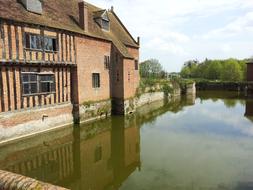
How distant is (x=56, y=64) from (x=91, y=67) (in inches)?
128

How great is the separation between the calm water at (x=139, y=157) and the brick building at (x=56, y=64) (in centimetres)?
175

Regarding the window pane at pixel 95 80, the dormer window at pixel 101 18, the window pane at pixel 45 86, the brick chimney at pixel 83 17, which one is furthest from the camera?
the dormer window at pixel 101 18

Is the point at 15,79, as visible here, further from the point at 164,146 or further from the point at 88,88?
the point at 164,146

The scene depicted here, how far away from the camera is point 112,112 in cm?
1805

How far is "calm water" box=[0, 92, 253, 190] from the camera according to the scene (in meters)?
7.11

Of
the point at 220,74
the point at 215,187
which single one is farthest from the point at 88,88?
the point at 220,74

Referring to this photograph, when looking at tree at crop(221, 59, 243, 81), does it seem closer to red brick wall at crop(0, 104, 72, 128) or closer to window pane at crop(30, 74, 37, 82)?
red brick wall at crop(0, 104, 72, 128)

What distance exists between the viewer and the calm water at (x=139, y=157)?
711 centimetres

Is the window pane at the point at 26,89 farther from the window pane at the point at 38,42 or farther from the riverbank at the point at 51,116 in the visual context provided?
the window pane at the point at 38,42

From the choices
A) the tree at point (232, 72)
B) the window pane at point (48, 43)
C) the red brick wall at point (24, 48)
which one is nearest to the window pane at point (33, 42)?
the red brick wall at point (24, 48)

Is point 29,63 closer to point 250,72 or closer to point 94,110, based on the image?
point 94,110

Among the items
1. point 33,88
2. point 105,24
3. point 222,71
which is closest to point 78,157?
point 33,88

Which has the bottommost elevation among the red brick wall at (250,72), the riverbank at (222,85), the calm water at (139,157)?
the calm water at (139,157)

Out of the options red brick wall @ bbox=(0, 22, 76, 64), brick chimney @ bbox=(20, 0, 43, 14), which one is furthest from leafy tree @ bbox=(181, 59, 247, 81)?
brick chimney @ bbox=(20, 0, 43, 14)
